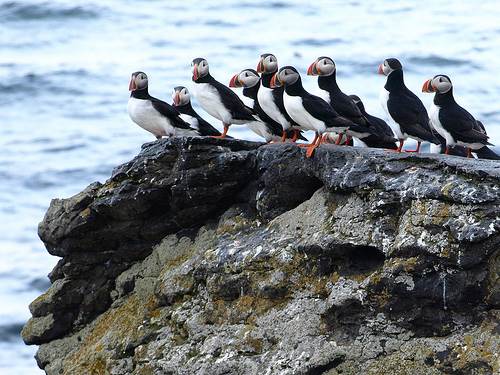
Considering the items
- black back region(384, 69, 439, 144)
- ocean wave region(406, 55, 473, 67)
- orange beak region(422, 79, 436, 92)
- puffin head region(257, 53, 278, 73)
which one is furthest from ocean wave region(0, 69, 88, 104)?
orange beak region(422, 79, 436, 92)

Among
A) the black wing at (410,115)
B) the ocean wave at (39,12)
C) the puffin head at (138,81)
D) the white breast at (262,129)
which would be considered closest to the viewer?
the black wing at (410,115)

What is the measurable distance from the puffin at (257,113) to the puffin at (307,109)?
65cm

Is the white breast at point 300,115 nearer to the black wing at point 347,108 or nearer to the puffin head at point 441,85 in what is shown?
the black wing at point 347,108

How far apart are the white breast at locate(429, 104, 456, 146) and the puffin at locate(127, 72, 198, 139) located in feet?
7.51

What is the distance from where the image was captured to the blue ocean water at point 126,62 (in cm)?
2512

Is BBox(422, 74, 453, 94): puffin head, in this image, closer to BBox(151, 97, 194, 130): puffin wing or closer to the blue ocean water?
BBox(151, 97, 194, 130): puffin wing

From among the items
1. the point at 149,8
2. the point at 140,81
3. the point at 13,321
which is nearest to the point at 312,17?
the point at 149,8

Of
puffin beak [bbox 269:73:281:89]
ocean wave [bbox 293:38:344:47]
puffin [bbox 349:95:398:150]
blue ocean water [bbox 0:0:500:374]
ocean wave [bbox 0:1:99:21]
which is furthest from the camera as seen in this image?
ocean wave [bbox 0:1:99:21]

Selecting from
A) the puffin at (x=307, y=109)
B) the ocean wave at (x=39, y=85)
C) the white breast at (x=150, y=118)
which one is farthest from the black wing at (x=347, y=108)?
the ocean wave at (x=39, y=85)

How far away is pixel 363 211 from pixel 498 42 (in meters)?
26.8

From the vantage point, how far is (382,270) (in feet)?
28.1

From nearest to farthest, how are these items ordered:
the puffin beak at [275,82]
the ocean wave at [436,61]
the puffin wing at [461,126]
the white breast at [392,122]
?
the puffin wing at [461,126], the white breast at [392,122], the puffin beak at [275,82], the ocean wave at [436,61]

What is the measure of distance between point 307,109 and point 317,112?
104 mm

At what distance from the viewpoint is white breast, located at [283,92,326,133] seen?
10.0m
